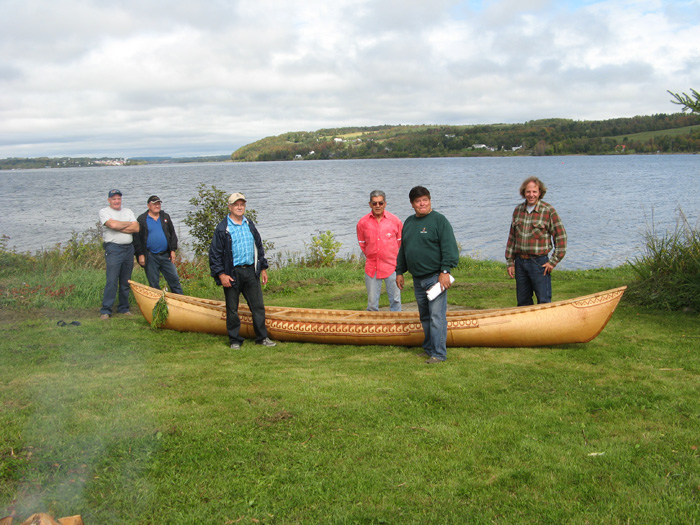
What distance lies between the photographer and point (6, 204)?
46531mm

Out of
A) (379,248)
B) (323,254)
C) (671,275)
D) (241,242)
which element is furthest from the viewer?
(323,254)

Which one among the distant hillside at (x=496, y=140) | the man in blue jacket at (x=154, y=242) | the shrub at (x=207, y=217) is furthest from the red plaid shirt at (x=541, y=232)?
the distant hillside at (x=496, y=140)

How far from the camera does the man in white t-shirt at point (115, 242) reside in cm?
920

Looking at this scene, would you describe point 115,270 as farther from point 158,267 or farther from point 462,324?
point 462,324

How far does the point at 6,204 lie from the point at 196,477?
51.4 meters

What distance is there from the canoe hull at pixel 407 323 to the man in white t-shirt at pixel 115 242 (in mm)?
1045

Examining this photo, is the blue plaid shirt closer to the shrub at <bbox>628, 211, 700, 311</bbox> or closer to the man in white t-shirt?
the man in white t-shirt

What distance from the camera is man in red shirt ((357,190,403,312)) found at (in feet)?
26.1

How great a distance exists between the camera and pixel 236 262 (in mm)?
7312

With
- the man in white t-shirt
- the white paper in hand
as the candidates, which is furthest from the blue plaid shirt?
the man in white t-shirt

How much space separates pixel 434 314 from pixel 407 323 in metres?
0.93

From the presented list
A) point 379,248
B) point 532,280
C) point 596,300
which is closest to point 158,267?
point 379,248

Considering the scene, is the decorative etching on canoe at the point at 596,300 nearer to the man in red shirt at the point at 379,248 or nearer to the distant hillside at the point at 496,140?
the man in red shirt at the point at 379,248

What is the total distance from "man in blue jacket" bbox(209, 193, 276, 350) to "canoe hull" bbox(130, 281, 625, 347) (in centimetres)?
41
